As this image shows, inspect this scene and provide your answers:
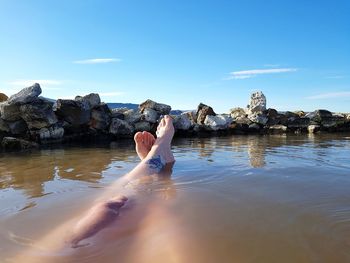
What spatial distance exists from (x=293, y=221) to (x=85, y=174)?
11.5 ft

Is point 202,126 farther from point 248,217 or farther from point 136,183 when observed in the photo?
point 248,217

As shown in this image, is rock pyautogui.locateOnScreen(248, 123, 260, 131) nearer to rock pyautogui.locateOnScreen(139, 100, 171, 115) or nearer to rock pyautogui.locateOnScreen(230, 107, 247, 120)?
rock pyautogui.locateOnScreen(230, 107, 247, 120)

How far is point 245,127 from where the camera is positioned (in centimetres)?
1630

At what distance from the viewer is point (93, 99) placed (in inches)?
505

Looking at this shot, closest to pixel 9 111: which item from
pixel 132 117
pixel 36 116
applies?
pixel 36 116

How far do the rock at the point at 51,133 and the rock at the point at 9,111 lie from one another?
0.87 meters

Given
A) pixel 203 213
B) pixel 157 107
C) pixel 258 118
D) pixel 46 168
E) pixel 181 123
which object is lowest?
pixel 203 213

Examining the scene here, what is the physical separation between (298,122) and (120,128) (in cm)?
923

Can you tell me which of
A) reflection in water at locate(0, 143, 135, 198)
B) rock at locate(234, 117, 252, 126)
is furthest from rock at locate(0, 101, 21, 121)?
rock at locate(234, 117, 252, 126)

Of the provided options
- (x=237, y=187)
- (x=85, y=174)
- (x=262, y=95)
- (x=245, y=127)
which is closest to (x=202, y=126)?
(x=245, y=127)

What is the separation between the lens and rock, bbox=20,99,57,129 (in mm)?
10680

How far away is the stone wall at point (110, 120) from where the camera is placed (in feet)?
35.1

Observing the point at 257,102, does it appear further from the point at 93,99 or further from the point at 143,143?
the point at 143,143

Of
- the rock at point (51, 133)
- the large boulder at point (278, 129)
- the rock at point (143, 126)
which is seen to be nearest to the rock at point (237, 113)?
the large boulder at point (278, 129)
